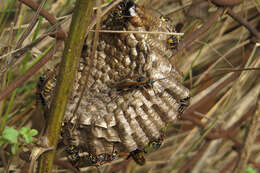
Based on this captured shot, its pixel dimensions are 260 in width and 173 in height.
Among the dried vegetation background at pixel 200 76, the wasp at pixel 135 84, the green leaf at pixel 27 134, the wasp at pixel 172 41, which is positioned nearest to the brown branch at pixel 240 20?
the dried vegetation background at pixel 200 76

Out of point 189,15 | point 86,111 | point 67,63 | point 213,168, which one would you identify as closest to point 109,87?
point 86,111

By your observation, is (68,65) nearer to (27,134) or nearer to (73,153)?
(27,134)

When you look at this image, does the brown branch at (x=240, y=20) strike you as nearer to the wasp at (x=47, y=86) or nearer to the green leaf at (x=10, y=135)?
the wasp at (x=47, y=86)

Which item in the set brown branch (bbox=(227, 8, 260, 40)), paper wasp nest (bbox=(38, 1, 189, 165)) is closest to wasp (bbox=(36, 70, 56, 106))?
paper wasp nest (bbox=(38, 1, 189, 165))

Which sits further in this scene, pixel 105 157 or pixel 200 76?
pixel 200 76

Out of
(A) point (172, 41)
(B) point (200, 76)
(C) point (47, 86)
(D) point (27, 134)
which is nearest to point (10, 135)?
(D) point (27, 134)

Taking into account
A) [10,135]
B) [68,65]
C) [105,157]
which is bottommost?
[105,157]

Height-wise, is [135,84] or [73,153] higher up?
[135,84]
